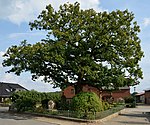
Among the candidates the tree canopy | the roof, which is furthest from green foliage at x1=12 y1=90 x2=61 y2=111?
the roof

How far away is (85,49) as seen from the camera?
30328 mm

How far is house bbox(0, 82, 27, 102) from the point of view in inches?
2801

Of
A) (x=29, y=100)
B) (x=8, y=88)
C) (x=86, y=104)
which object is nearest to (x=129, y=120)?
(x=86, y=104)

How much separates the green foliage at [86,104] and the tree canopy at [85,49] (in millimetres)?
2222

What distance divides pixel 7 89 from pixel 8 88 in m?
0.84

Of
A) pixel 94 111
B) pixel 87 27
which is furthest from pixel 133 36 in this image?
pixel 94 111

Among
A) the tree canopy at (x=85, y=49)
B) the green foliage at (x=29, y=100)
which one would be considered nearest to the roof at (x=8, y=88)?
the green foliage at (x=29, y=100)

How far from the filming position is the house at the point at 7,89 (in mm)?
71137

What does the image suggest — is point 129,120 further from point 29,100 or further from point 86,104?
point 29,100

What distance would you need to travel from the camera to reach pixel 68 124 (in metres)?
23.6

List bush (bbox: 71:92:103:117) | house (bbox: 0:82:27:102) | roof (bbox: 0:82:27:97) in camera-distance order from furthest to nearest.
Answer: roof (bbox: 0:82:27:97) → house (bbox: 0:82:27:102) → bush (bbox: 71:92:103:117)

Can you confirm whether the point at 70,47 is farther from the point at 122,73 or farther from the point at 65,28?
the point at 122,73

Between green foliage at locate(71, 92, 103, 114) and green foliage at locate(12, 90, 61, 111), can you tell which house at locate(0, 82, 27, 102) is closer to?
green foliage at locate(12, 90, 61, 111)

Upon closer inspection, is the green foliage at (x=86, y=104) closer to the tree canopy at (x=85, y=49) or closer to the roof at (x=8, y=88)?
the tree canopy at (x=85, y=49)
